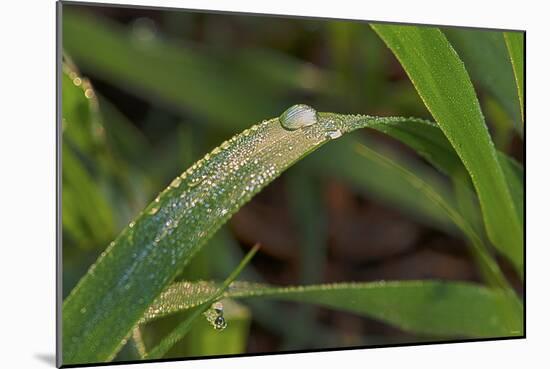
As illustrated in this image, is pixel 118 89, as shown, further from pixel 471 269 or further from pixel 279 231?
pixel 471 269

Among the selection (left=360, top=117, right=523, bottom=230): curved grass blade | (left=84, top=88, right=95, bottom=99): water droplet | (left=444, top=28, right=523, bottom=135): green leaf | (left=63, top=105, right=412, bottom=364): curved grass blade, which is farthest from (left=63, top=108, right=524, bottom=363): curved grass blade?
(left=444, top=28, right=523, bottom=135): green leaf

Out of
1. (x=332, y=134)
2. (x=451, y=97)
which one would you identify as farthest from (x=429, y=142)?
(x=332, y=134)

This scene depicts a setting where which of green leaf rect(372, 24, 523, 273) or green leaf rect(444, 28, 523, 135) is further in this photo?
green leaf rect(444, 28, 523, 135)

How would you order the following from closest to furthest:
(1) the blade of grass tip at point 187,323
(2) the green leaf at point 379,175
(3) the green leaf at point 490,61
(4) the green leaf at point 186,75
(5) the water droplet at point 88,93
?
(1) the blade of grass tip at point 187,323 → (5) the water droplet at point 88,93 → (3) the green leaf at point 490,61 → (4) the green leaf at point 186,75 → (2) the green leaf at point 379,175

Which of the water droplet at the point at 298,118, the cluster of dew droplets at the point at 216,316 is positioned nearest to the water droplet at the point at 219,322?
the cluster of dew droplets at the point at 216,316

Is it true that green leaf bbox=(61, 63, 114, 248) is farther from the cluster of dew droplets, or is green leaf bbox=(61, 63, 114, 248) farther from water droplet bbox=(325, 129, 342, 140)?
water droplet bbox=(325, 129, 342, 140)

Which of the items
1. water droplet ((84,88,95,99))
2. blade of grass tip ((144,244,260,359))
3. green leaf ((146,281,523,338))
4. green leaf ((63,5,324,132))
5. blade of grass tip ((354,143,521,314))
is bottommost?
blade of grass tip ((144,244,260,359))

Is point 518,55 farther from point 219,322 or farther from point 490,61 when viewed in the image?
point 219,322

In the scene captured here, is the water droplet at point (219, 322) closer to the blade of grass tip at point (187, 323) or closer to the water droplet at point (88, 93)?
the blade of grass tip at point (187, 323)
